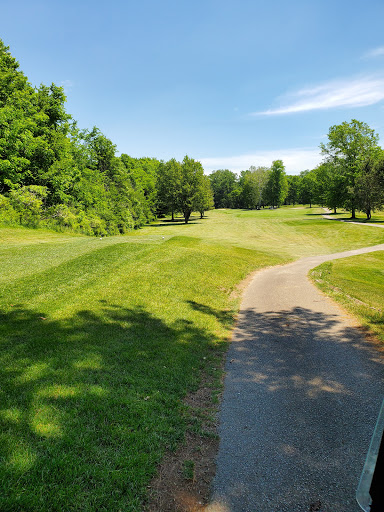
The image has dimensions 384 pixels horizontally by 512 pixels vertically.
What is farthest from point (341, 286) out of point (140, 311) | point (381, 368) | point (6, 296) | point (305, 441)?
point (6, 296)

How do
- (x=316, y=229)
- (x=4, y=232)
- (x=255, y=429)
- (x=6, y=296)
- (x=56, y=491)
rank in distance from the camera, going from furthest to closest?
(x=316, y=229) < (x=4, y=232) < (x=6, y=296) < (x=255, y=429) < (x=56, y=491)

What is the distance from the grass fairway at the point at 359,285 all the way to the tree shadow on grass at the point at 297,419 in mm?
2362

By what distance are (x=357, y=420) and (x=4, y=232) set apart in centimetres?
2360

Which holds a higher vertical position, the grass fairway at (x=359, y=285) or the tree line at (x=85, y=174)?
the tree line at (x=85, y=174)

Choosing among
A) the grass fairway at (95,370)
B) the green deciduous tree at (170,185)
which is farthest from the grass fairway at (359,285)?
the green deciduous tree at (170,185)

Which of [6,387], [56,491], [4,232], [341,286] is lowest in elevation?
[341,286]

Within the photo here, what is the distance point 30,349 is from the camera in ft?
19.9

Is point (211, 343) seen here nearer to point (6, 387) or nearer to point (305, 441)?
point (305, 441)

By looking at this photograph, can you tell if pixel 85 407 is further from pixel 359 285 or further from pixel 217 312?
pixel 359 285

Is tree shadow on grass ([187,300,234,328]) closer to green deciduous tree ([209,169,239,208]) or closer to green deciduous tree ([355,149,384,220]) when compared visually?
green deciduous tree ([355,149,384,220])

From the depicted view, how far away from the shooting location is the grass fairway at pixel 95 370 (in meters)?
3.37

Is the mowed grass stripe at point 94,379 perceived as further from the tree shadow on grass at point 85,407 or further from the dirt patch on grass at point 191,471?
the dirt patch on grass at point 191,471

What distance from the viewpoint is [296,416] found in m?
4.80

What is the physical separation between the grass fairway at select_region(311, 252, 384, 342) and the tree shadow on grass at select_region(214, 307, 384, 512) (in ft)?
7.75
